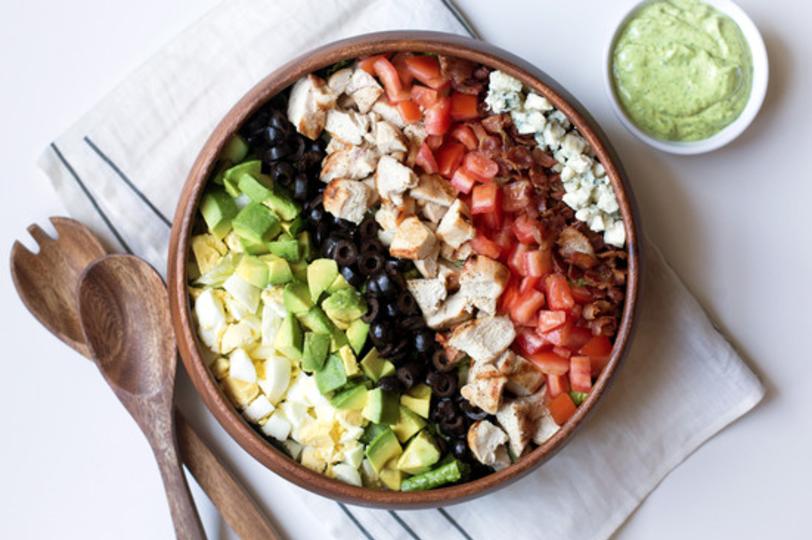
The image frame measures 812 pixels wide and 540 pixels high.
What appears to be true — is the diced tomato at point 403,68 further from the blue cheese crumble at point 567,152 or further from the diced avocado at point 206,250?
the diced avocado at point 206,250

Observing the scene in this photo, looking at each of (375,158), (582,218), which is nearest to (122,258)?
(375,158)

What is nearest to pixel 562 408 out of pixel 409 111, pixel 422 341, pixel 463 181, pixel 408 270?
pixel 422 341

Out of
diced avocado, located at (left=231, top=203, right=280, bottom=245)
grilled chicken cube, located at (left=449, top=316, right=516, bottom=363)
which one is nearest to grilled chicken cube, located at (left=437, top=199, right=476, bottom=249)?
grilled chicken cube, located at (left=449, top=316, right=516, bottom=363)

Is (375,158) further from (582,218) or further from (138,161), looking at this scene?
(138,161)

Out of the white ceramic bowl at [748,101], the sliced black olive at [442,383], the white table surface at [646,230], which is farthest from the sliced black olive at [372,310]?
the white ceramic bowl at [748,101]

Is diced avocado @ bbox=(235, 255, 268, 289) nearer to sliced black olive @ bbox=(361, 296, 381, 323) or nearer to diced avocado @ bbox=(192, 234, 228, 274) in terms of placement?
diced avocado @ bbox=(192, 234, 228, 274)

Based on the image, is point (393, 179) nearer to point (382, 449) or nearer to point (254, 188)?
point (254, 188)
